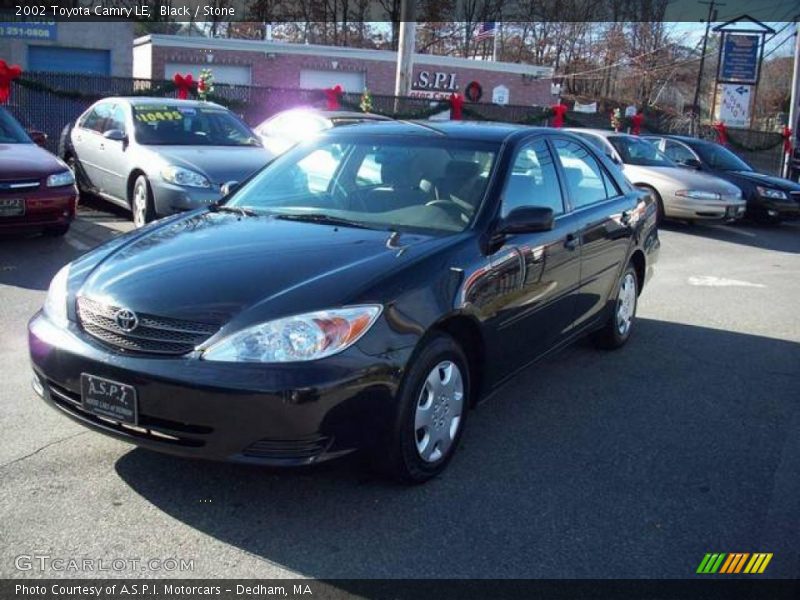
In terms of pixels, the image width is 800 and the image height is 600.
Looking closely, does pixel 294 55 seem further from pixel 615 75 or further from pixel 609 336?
pixel 609 336

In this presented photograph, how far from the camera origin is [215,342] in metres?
3.15

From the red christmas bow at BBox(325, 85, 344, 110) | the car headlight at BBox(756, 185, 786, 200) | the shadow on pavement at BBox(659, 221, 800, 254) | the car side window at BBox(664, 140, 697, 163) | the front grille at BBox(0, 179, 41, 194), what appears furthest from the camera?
the red christmas bow at BBox(325, 85, 344, 110)

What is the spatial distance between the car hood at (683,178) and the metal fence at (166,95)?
247 inches

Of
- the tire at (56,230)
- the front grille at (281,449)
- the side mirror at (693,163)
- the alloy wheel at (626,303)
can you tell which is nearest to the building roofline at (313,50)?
the side mirror at (693,163)

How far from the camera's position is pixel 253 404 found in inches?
120

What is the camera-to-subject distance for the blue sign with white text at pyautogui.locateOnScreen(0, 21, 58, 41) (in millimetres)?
27641

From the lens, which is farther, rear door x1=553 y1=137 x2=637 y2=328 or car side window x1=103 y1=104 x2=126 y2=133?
car side window x1=103 y1=104 x2=126 y2=133

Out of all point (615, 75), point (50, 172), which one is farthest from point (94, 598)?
point (615, 75)

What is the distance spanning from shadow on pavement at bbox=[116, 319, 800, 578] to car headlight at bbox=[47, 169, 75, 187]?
5.32m

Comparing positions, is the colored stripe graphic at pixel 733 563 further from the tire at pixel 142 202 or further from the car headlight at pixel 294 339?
the tire at pixel 142 202

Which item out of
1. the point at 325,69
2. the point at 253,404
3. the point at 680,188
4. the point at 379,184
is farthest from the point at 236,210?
the point at 325,69

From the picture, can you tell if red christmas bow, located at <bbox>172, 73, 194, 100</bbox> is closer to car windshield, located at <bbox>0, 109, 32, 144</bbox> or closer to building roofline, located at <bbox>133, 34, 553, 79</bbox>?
car windshield, located at <bbox>0, 109, 32, 144</bbox>

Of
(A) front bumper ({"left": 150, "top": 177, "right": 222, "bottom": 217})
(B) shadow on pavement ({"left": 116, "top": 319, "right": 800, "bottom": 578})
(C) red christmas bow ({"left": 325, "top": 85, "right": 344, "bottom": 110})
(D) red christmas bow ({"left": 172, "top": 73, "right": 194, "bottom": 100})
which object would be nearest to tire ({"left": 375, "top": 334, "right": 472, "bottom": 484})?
(B) shadow on pavement ({"left": 116, "top": 319, "right": 800, "bottom": 578})

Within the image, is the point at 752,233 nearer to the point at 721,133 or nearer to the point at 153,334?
the point at 721,133
